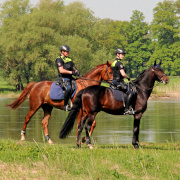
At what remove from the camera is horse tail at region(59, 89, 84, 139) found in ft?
41.4

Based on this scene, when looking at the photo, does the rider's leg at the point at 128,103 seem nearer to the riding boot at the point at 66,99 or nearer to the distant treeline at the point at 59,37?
the riding boot at the point at 66,99

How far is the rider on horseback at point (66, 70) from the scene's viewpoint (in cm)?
1398

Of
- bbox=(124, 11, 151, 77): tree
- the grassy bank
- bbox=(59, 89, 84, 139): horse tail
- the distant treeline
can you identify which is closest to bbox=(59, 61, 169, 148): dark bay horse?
bbox=(59, 89, 84, 139): horse tail

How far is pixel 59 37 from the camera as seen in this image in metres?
65.6

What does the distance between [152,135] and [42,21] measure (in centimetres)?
4608

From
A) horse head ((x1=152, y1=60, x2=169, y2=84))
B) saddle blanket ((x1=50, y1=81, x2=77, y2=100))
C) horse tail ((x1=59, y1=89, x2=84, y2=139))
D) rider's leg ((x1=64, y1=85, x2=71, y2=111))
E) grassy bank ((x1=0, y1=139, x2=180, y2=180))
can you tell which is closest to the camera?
grassy bank ((x1=0, y1=139, x2=180, y2=180))

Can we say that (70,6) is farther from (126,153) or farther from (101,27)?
(126,153)

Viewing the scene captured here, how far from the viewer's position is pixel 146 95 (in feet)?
43.9

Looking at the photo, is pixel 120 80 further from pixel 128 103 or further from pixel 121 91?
pixel 128 103

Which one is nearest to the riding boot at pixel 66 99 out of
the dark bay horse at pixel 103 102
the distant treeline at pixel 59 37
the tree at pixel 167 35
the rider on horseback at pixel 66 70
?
the rider on horseback at pixel 66 70

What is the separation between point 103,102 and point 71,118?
1.00 meters

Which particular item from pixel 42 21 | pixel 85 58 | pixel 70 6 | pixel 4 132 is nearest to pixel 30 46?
pixel 42 21

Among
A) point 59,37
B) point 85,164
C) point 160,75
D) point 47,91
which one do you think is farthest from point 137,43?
point 85,164

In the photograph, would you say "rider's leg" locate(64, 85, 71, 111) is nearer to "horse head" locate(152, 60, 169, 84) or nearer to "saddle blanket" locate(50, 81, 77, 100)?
"saddle blanket" locate(50, 81, 77, 100)
